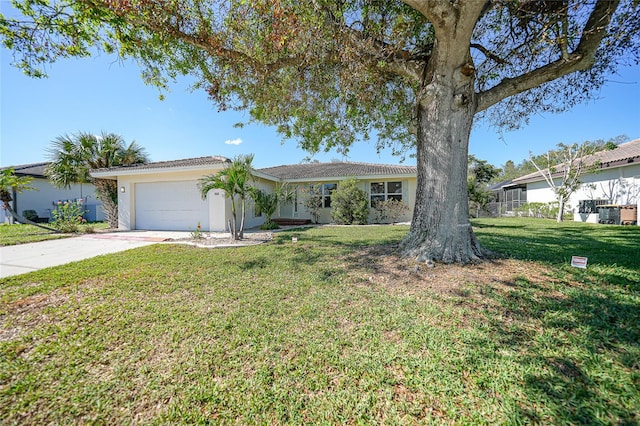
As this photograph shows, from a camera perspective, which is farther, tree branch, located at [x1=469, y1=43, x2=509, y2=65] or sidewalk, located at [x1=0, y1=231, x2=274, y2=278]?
tree branch, located at [x1=469, y1=43, x2=509, y2=65]

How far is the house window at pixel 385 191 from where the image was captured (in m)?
14.8

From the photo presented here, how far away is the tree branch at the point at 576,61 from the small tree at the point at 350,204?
8.35 m

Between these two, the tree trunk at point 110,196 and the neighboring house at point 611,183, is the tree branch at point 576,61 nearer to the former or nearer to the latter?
the neighboring house at point 611,183

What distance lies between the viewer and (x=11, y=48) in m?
5.21

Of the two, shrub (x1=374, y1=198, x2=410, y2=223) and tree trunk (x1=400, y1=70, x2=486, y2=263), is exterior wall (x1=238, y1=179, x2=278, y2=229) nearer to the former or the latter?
shrub (x1=374, y1=198, x2=410, y2=223)

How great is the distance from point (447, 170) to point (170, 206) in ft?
39.8

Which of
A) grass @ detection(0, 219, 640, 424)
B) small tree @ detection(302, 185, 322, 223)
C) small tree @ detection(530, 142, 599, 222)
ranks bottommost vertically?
grass @ detection(0, 219, 640, 424)

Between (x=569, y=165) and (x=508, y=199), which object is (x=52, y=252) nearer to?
(x=569, y=165)

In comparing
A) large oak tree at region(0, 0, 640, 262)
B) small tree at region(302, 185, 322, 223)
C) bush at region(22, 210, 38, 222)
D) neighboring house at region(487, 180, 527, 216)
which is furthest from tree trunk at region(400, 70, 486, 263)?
bush at region(22, 210, 38, 222)

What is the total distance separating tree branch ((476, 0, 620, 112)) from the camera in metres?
4.21

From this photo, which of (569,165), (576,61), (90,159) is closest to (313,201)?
(576,61)

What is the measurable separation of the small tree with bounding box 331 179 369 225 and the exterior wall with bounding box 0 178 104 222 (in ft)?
53.6

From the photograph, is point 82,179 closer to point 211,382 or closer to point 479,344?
point 211,382

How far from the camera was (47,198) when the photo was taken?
17062mm
